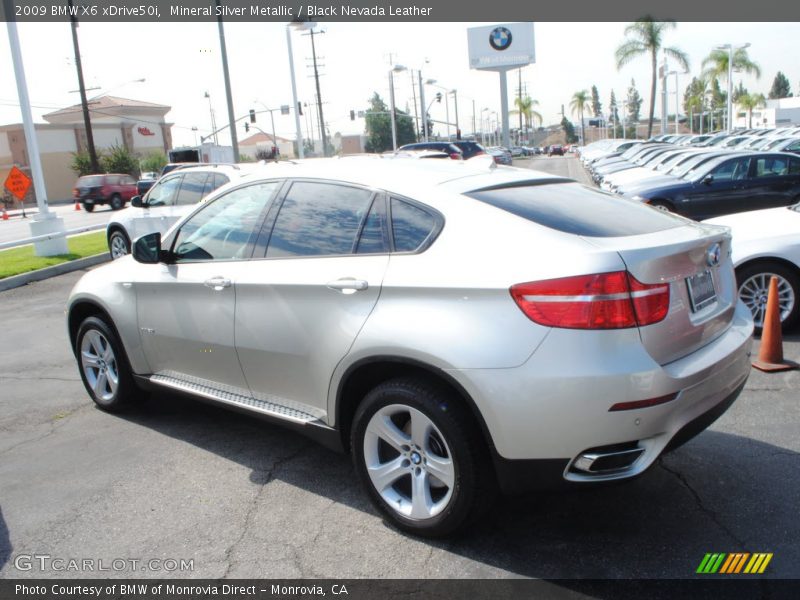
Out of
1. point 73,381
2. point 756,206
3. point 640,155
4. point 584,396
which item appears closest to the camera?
point 584,396

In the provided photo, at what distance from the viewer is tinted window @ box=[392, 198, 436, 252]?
3410 millimetres

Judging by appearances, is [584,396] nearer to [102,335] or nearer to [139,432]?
[139,432]

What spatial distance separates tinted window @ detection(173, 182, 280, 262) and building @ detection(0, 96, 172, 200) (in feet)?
180

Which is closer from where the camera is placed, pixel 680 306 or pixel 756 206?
pixel 680 306

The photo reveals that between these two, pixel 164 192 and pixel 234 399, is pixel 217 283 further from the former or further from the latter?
pixel 164 192

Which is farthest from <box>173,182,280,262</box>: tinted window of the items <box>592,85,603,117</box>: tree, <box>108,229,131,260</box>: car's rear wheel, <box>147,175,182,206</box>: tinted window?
<box>592,85,603,117</box>: tree

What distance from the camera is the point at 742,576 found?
3.02 m

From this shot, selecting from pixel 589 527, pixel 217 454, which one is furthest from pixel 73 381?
pixel 589 527

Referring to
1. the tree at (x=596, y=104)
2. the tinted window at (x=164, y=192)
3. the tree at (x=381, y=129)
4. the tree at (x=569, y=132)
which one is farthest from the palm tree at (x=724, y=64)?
the tree at (x=596, y=104)

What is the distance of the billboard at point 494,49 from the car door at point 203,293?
2328 inches

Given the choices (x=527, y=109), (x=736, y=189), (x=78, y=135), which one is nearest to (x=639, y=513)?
(x=736, y=189)

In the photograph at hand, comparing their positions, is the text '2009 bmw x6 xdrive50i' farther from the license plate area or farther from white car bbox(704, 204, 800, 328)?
white car bbox(704, 204, 800, 328)

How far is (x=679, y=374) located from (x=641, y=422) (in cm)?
28

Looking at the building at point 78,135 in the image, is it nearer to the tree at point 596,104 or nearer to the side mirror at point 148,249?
the side mirror at point 148,249
